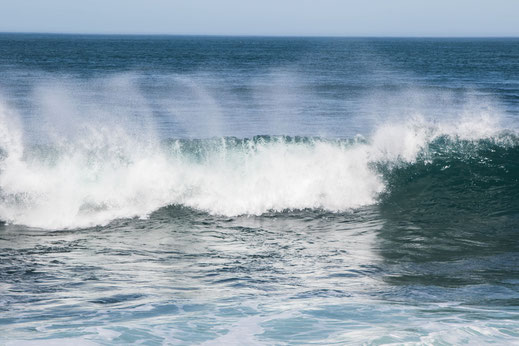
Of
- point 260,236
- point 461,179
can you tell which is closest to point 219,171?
point 260,236

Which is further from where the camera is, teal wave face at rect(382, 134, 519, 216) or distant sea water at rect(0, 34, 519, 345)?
teal wave face at rect(382, 134, 519, 216)

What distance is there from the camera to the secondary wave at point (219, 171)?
11531mm

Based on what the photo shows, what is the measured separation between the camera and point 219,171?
42.6 feet

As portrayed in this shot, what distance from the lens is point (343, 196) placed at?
12.1 meters

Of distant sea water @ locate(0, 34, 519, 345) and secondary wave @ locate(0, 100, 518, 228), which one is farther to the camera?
secondary wave @ locate(0, 100, 518, 228)

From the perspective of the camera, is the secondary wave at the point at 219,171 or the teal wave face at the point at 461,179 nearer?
the secondary wave at the point at 219,171

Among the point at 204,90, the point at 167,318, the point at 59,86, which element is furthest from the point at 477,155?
the point at 59,86

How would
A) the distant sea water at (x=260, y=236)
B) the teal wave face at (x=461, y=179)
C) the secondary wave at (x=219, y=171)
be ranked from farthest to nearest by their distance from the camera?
the teal wave face at (x=461, y=179) → the secondary wave at (x=219, y=171) → the distant sea water at (x=260, y=236)

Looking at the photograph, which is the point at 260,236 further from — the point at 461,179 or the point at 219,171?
the point at 461,179

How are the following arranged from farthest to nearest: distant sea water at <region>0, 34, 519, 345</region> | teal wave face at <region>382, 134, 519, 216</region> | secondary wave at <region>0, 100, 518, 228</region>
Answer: teal wave face at <region>382, 134, 519, 216</region> < secondary wave at <region>0, 100, 518, 228</region> < distant sea water at <region>0, 34, 519, 345</region>

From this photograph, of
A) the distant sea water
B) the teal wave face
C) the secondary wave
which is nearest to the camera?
the distant sea water

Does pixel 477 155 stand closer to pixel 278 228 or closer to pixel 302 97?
pixel 278 228

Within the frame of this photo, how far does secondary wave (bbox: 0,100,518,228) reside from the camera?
11.5m

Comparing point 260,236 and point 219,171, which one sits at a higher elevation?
point 219,171
